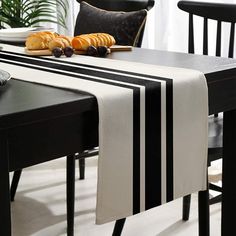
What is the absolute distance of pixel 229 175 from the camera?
1.85 m

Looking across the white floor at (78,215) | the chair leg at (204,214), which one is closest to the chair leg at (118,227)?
the white floor at (78,215)

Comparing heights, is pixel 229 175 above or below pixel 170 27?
below

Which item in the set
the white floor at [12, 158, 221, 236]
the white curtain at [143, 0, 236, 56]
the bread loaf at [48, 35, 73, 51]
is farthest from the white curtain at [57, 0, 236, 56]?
the bread loaf at [48, 35, 73, 51]

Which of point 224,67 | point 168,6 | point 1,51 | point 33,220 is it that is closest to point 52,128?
point 224,67

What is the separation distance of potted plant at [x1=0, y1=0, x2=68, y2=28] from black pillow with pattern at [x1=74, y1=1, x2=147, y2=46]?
1.39 meters

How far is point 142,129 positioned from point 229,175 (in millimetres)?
508

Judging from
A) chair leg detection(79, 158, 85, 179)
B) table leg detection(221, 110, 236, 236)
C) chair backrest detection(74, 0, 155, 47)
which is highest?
chair backrest detection(74, 0, 155, 47)

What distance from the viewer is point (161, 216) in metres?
2.72

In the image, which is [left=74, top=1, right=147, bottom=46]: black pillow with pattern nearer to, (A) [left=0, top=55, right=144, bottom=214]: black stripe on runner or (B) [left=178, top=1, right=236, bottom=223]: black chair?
(B) [left=178, top=1, right=236, bottom=223]: black chair

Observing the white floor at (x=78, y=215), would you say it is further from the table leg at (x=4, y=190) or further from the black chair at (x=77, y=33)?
the table leg at (x=4, y=190)

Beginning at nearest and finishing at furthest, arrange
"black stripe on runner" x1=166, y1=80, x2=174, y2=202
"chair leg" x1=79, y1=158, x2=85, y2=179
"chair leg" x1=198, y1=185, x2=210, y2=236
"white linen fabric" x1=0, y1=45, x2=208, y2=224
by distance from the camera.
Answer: "white linen fabric" x1=0, y1=45, x2=208, y2=224 < "black stripe on runner" x1=166, y1=80, x2=174, y2=202 < "chair leg" x1=198, y1=185, x2=210, y2=236 < "chair leg" x1=79, y1=158, x2=85, y2=179

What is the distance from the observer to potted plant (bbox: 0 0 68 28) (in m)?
4.00

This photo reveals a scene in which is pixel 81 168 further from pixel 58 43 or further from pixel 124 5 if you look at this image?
pixel 58 43

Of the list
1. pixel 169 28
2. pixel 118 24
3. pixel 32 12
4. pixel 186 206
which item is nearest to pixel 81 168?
pixel 186 206
